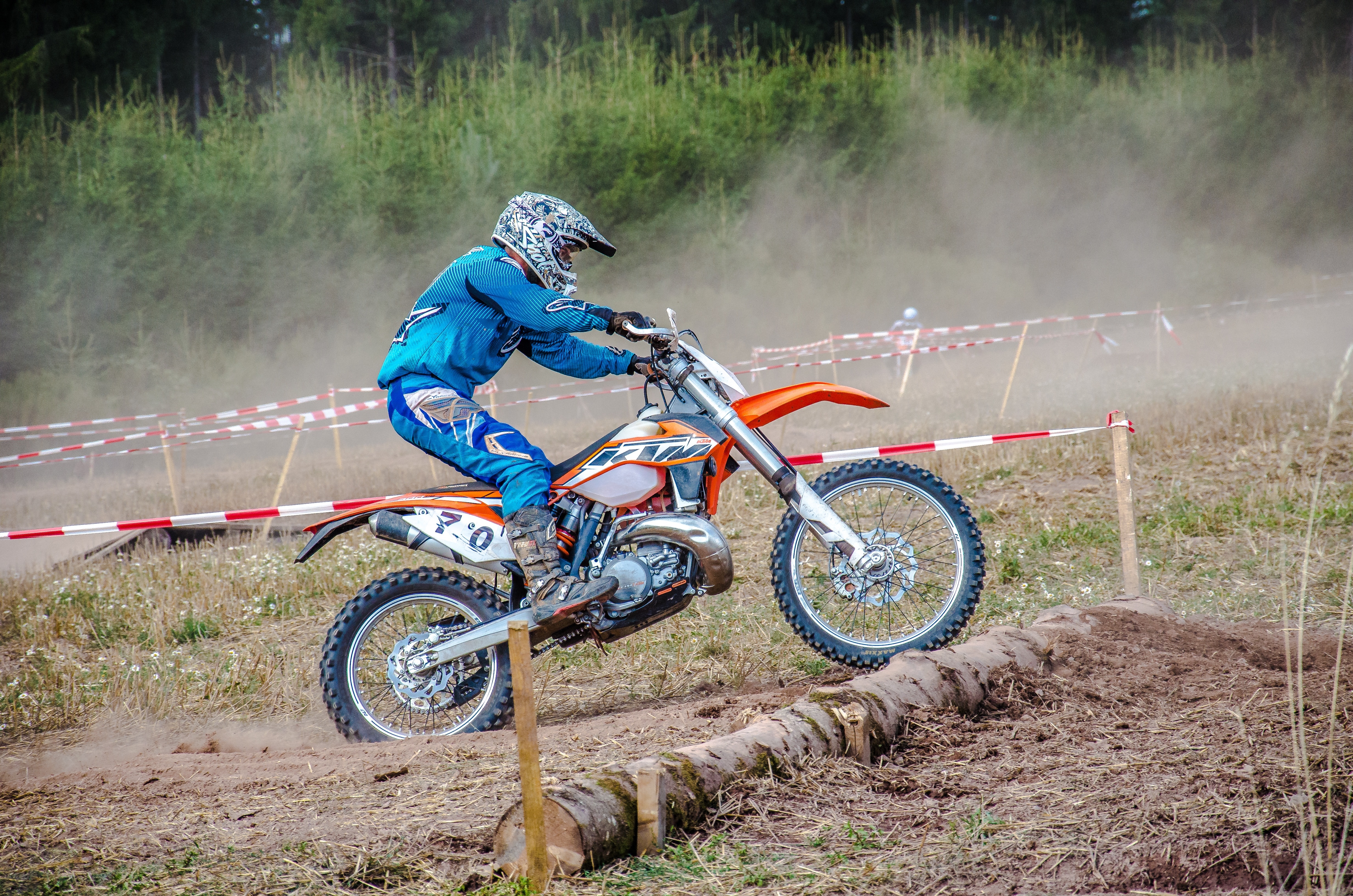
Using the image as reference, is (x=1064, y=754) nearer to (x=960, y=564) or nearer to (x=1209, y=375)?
(x=960, y=564)

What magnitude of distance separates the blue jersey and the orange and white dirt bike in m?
0.32

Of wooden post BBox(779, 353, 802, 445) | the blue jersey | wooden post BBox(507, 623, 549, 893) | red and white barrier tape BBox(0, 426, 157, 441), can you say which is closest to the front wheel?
wooden post BBox(779, 353, 802, 445)

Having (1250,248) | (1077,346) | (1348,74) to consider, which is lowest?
(1077,346)

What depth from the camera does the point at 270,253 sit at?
20031 mm

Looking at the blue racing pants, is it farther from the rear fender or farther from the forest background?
the forest background

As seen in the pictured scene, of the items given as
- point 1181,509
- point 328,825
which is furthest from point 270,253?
point 328,825

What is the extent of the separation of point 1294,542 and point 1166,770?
3.75 meters

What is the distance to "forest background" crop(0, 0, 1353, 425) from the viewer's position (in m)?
19.1

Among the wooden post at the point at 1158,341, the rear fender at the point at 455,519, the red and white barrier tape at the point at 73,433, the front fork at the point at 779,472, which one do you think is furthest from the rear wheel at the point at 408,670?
the wooden post at the point at 1158,341

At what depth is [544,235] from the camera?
3.94 metres

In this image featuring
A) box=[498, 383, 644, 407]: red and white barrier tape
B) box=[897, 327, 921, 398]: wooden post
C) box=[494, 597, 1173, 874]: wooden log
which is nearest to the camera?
box=[494, 597, 1173, 874]: wooden log

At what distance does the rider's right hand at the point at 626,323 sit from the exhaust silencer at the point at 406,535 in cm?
103

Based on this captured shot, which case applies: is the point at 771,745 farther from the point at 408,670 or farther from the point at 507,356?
the point at 507,356

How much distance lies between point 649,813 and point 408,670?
158 cm
